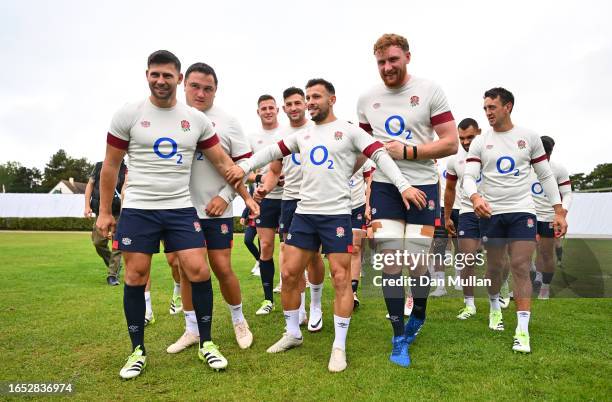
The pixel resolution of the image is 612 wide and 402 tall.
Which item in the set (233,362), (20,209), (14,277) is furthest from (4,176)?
(233,362)

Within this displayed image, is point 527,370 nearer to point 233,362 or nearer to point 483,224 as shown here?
point 483,224

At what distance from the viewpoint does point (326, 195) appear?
4.17 m

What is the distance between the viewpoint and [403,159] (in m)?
4.20

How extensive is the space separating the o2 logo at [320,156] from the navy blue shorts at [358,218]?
2754mm

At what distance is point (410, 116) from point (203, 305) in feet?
8.60

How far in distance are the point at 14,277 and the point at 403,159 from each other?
27.8ft

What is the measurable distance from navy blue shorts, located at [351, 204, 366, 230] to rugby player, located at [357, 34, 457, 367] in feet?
8.36

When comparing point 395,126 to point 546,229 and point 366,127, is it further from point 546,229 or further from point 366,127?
point 546,229

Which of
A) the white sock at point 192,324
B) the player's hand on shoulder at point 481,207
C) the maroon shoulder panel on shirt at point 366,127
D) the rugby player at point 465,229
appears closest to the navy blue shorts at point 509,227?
the player's hand on shoulder at point 481,207

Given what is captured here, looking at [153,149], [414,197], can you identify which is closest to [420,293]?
[414,197]

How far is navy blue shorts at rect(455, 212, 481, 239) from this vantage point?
617 cm

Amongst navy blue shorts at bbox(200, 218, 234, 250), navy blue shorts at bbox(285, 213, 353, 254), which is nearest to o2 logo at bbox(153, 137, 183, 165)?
navy blue shorts at bbox(200, 218, 234, 250)

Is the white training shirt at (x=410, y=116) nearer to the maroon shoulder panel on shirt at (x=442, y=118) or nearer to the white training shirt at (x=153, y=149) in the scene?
the maroon shoulder panel on shirt at (x=442, y=118)

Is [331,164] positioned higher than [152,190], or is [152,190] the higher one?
[331,164]
